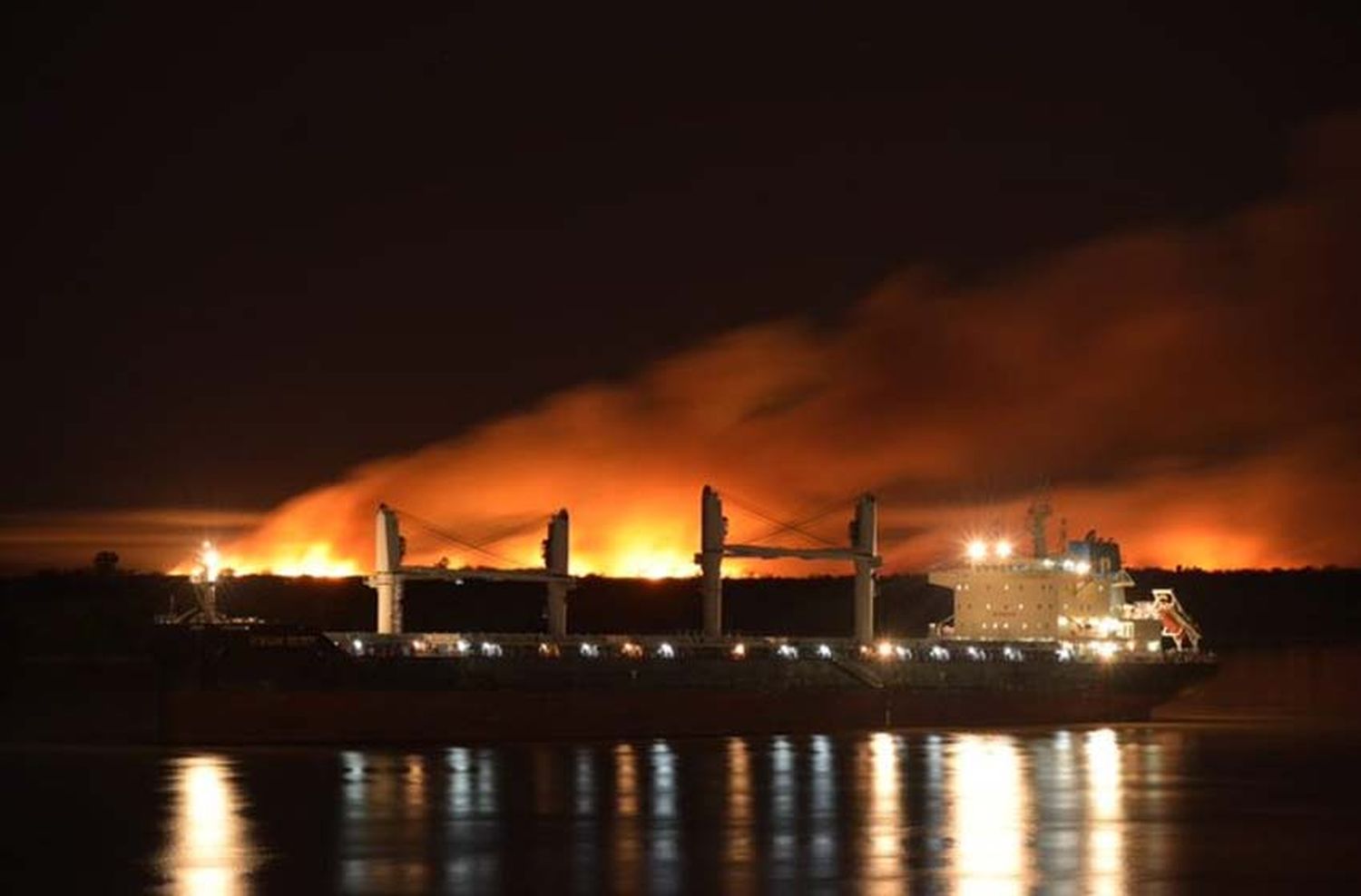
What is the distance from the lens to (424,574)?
288ft

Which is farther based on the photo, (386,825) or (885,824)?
(885,824)

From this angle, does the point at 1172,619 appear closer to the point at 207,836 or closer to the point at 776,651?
the point at 776,651

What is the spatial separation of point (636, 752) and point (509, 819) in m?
21.5

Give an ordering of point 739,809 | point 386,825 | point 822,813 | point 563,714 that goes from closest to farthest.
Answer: point 386,825
point 822,813
point 739,809
point 563,714

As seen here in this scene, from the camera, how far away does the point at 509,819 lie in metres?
50.8

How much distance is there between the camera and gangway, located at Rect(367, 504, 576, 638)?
8831 cm

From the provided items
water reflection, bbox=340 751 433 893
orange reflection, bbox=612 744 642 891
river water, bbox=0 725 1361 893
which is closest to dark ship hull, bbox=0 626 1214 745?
river water, bbox=0 725 1361 893

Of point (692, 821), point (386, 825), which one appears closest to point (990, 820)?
point (692, 821)

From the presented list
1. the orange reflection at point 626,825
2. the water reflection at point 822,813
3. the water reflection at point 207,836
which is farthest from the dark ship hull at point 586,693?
the water reflection at point 207,836

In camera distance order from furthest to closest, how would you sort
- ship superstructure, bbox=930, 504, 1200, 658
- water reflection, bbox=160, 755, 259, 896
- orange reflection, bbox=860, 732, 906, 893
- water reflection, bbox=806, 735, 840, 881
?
1. ship superstructure, bbox=930, 504, 1200, 658
2. water reflection, bbox=806, 735, 840, 881
3. orange reflection, bbox=860, 732, 906, 893
4. water reflection, bbox=160, 755, 259, 896

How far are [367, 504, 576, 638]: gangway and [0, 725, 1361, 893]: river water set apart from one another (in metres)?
15.0

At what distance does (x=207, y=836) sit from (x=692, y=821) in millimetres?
10240

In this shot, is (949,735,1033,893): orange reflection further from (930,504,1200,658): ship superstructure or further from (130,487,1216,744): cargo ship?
(930,504,1200,658): ship superstructure

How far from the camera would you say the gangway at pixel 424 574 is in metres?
88.3
